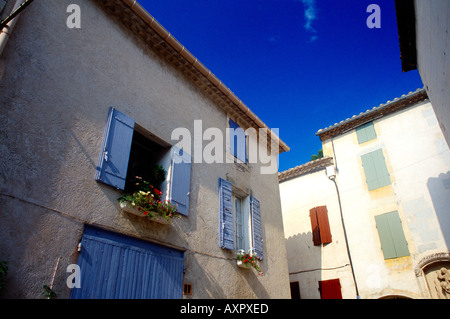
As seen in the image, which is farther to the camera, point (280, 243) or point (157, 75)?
point (280, 243)

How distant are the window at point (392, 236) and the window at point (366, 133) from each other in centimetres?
336

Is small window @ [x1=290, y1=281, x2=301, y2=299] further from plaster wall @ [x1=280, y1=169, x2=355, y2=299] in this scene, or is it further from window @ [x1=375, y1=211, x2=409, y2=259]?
window @ [x1=375, y1=211, x2=409, y2=259]

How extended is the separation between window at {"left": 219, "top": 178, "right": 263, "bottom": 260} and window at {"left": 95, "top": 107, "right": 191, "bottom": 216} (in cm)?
114

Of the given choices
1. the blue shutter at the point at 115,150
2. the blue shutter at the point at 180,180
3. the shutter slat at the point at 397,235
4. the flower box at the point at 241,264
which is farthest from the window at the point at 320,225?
the blue shutter at the point at 115,150

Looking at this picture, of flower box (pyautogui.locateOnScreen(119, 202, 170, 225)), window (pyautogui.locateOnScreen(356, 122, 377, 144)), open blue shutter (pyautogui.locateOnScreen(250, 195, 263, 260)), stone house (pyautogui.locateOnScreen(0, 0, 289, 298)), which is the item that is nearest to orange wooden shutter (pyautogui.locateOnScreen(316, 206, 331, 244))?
window (pyautogui.locateOnScreen(356, 122, 377, 144))

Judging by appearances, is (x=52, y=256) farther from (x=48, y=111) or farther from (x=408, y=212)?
(x=408, y=212)

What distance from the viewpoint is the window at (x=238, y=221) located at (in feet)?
Answer: 23.3

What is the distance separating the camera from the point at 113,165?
17.3 ft

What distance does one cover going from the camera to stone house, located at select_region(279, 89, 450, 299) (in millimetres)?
10742

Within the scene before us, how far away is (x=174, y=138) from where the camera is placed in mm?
6734

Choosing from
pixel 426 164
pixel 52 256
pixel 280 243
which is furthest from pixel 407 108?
pixel 52 256

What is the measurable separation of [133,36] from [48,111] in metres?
2.88

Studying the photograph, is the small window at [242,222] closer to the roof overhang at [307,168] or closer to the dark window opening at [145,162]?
the dark window opening at [145,162]

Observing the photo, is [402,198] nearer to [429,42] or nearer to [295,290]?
[295,290]
